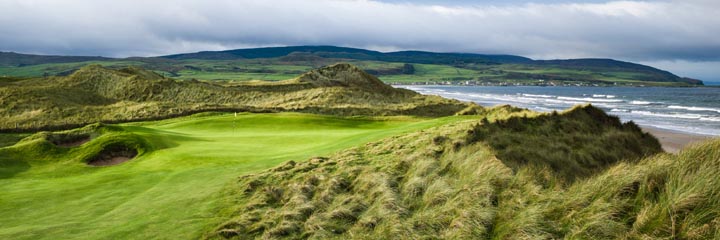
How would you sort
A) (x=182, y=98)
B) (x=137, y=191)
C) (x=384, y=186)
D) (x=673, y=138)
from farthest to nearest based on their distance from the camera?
(x=182, y=98), (x=673, y=138), (x=137, y=191), (x=384, y=186)

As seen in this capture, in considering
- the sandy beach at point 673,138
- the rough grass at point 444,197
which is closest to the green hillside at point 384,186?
the rough grass at point 444,197

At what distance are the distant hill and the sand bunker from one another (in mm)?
28362

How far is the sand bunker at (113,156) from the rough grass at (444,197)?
1003 centimetres

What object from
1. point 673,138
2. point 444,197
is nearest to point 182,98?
point 673,138

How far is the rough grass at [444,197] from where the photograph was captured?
715cm

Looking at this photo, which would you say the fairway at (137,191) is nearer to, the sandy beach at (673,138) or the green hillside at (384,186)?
the green hillside at (384,186)

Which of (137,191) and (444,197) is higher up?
(444,197)

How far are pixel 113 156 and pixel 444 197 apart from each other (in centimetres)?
1727

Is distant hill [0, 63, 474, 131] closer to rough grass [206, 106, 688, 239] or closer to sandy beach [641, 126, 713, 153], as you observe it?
sandy beach [641, 126, 713, 153]

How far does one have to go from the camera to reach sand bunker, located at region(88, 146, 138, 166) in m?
20.4

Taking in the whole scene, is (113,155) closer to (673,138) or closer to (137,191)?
(137,191)

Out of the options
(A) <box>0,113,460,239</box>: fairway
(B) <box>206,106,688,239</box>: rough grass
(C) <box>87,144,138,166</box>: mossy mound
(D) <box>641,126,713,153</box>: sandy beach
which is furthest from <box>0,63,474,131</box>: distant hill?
(B) <box>206,106,688,239</box>: rough grass

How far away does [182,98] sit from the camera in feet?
215

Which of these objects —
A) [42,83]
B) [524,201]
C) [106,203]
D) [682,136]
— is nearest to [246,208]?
[106,203]
